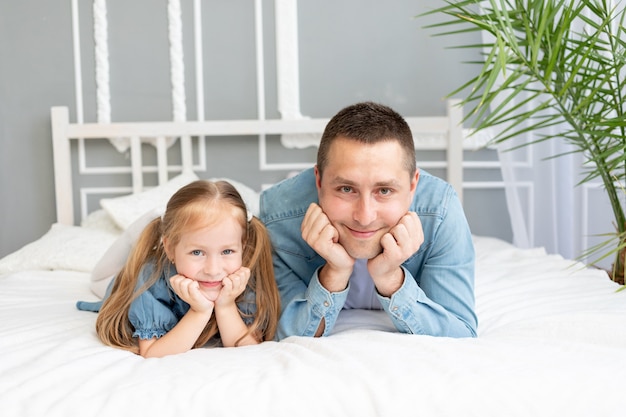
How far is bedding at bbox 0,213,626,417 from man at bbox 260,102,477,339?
0.08 m

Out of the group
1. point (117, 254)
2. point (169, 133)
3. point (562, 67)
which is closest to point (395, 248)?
point (117, 254)

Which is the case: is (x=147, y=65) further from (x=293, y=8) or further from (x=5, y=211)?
(x=5, y=211)

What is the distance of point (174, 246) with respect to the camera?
1.36m

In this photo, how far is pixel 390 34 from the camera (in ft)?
9.87

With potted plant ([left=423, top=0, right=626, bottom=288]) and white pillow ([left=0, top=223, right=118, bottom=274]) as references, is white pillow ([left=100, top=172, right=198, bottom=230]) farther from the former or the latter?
potted plant ([left=423, top=0, right=626, bottom=288])

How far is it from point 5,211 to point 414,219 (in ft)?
8.03

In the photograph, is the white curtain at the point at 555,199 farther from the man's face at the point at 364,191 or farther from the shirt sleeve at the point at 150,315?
the shirt sleeve at the point at 150,315

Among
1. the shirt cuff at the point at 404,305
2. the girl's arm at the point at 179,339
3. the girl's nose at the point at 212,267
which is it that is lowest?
the girl's arm at the point at 179,339

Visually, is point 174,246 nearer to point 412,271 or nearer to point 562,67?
point 412,271

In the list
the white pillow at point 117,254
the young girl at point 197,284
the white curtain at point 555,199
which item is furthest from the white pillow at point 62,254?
the white curtain at point 555,199

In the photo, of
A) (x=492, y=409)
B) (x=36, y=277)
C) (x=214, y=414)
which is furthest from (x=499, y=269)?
(x=36, y=277)

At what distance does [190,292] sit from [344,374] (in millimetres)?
400

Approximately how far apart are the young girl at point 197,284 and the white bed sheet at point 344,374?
0.07 m

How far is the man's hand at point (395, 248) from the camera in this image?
1226mm
